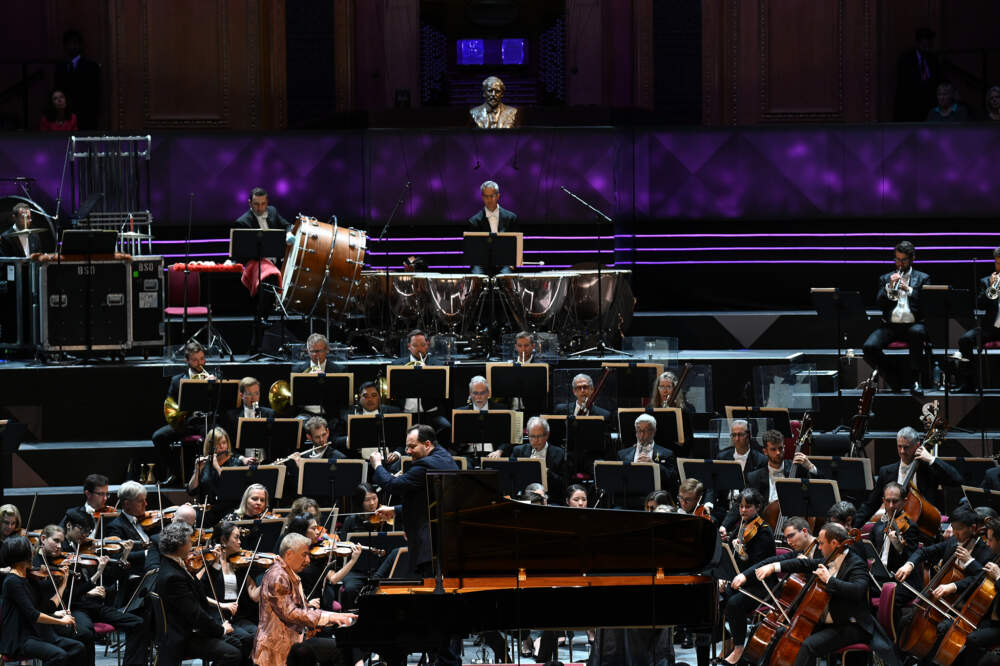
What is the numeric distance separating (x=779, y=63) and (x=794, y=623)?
30.0 ft

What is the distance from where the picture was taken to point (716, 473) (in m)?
10.3

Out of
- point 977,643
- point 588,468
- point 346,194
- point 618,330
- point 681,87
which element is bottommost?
point 977,643

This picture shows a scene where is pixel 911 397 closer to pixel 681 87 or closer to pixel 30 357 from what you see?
pixel 681 87

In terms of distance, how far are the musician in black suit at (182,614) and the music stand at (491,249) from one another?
446 centimetres

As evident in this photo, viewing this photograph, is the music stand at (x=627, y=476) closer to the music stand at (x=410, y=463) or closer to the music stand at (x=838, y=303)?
the music stand at (x=410, y=463)

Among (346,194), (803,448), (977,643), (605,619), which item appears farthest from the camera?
(346,194)

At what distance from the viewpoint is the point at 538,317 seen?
42.6ft

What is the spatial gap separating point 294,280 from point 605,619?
Result: 5.98 m

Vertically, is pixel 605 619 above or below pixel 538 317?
below

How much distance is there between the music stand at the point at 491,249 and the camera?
12477 millimetres

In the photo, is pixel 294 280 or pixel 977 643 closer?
pixel 977 643

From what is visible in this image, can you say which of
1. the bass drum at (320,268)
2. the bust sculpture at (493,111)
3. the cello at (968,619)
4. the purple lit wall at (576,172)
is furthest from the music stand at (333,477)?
the bust sculpture at (493,111)

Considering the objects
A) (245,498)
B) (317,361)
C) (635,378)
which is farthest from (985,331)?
(245,498)

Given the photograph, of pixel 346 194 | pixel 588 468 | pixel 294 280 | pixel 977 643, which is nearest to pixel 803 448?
pixel 588 468
